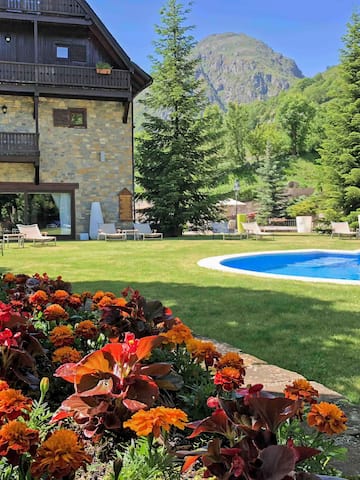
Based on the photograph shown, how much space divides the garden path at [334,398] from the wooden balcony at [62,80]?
1766 cm

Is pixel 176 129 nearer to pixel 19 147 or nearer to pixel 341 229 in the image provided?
pixel 19 147

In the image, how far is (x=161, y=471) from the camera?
1.35 meters

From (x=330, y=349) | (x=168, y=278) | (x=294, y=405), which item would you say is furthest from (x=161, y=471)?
(x=168, y=278)

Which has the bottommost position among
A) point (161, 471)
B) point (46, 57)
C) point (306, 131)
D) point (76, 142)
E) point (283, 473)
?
point (161, 471)

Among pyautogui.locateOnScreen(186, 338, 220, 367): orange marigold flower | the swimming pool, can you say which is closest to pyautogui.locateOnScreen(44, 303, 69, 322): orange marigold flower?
pyautogui.locateOnScreen(186, 338, 220, 367): orange marigold flower

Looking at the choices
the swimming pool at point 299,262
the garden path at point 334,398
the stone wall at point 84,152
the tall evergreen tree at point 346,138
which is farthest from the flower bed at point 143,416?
the tall evergreen tree at point 346,138

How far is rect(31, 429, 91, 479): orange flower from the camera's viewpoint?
1.10 m

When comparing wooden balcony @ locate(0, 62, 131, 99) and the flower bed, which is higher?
wooden balcony @ locate(0, 62, 131, 99)

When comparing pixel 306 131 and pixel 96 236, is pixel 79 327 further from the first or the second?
pixel 306 131

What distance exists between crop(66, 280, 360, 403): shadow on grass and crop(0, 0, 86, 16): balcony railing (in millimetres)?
15515

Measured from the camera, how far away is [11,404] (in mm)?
1316

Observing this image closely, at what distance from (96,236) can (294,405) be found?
18820mm

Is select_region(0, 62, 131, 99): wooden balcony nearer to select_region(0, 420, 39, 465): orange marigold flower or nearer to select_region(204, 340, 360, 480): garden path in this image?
select_region(204, 340, 360, 480): garden path

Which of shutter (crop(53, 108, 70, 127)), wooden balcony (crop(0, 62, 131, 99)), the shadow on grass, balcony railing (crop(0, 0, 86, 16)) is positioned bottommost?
the shadow on grass
